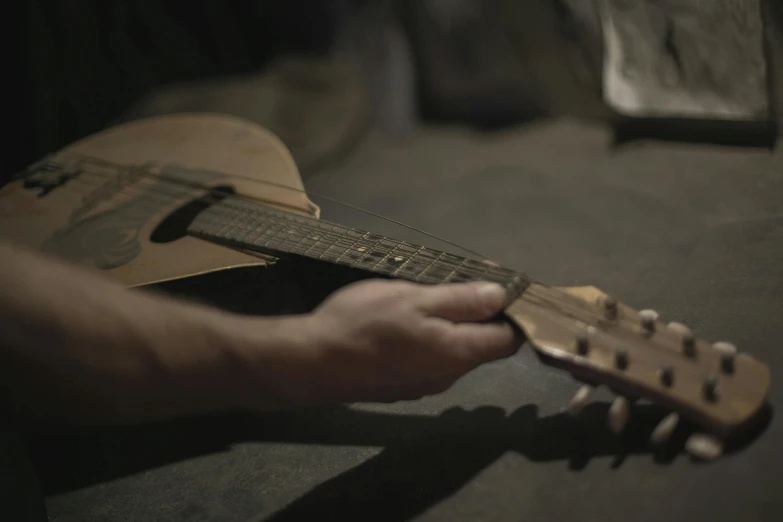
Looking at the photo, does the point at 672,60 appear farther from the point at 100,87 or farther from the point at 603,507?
the point at 100,87

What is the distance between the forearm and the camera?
2.42 feet

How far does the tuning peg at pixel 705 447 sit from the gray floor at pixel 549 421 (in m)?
0.06

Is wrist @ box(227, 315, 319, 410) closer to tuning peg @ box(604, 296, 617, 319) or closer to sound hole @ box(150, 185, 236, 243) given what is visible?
tuning peg @ box(604, 296, 617, 319)

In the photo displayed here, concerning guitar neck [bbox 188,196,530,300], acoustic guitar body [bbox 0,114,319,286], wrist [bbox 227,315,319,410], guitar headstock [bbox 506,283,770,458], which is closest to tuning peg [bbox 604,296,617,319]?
guitar headstock [bbox 506,283,770,458]

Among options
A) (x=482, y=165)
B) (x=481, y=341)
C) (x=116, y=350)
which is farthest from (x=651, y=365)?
(x=482, y=165)

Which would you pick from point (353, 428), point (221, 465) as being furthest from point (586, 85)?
point (221, 465)

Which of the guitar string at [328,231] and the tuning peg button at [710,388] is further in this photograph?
the guitar string at [328,231]

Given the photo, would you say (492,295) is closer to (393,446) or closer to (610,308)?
(610,308)

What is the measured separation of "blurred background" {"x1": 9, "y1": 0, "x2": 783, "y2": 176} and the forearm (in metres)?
1.09

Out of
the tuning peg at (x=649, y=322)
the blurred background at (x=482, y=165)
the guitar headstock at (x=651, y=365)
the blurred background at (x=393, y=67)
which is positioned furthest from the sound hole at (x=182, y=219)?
the tuning peg at (x=649, y=322)

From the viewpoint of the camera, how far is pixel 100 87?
2.08 m

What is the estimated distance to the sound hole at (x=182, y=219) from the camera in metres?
1.22

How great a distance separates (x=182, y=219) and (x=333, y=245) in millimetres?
400

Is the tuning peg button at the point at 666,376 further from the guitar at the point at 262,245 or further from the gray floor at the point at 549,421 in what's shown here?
the gray floor at the point at 549,421
